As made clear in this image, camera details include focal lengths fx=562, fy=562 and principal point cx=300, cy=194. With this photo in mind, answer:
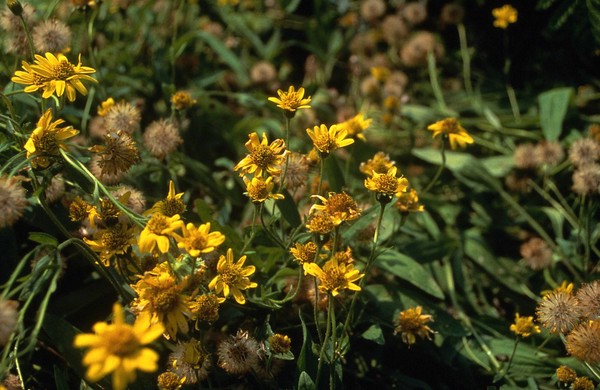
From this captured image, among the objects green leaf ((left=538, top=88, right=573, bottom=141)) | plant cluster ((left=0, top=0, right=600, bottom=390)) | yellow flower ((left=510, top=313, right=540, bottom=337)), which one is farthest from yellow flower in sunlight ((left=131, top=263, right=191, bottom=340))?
green leaf ((left=538, top=88, right=573, bottom=141))

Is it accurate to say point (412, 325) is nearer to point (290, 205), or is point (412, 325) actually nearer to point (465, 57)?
point (290, 205)

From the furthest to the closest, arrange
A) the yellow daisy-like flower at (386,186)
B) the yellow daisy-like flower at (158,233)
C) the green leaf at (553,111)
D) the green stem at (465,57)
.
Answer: the green stem at (465,57), the green leaf at (553,111), the yellow daisy-like flower at (386,186), the yellow daisy-like flower at (158,233)

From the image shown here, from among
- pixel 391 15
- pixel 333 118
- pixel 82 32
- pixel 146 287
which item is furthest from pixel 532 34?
pixel 146 287

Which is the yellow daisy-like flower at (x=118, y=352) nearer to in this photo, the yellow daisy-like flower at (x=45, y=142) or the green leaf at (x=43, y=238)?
the green leaf at (x=43, y=238)

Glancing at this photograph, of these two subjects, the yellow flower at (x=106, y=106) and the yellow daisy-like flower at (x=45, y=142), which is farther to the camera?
the yellow flower at (x=106, y=106)

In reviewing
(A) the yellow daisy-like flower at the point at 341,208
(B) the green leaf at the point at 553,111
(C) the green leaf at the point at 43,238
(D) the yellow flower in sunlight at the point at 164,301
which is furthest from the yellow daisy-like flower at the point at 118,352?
(B) the green leaf at the point at 553,111

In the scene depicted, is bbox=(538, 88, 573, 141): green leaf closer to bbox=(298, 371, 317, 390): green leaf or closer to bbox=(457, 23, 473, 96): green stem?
bbox=(457, 23, 473, 96): green stem

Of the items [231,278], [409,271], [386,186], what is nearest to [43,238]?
[231,278]

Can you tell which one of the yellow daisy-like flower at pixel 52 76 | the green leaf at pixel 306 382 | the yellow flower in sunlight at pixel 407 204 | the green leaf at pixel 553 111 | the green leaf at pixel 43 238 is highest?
the yellow daisy-like flower at pixel 52 76
